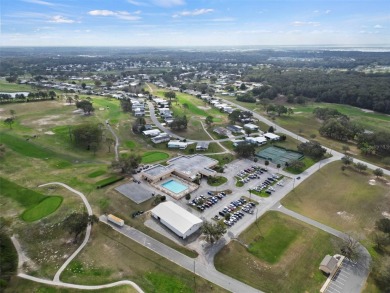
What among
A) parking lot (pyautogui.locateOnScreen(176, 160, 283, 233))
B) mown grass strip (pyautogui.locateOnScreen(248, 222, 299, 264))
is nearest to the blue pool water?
parking lot (pyautogui.locateOnScreen(176, 160, 283, 233))

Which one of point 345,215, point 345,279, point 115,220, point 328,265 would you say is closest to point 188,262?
point 115,220

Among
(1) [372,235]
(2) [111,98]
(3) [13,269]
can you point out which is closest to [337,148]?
(1) [372,235]

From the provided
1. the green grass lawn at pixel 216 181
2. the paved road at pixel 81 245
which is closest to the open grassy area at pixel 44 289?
the paved road at pixel 81 245

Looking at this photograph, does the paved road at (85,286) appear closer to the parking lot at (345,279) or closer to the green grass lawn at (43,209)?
the green grass lawn at (43,209)

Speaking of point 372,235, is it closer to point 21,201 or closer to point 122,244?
point 122,244

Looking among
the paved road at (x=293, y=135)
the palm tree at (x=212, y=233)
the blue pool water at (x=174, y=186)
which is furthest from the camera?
the paved road at (x=293, y=135)

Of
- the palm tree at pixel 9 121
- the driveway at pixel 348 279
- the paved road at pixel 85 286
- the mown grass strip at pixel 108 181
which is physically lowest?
the driveway at pixel 348 279

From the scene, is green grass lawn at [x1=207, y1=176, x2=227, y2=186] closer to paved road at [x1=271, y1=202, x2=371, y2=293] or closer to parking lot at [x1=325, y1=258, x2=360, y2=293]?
paved road at [x1=271, y1=202, x2=371, y2=293]
